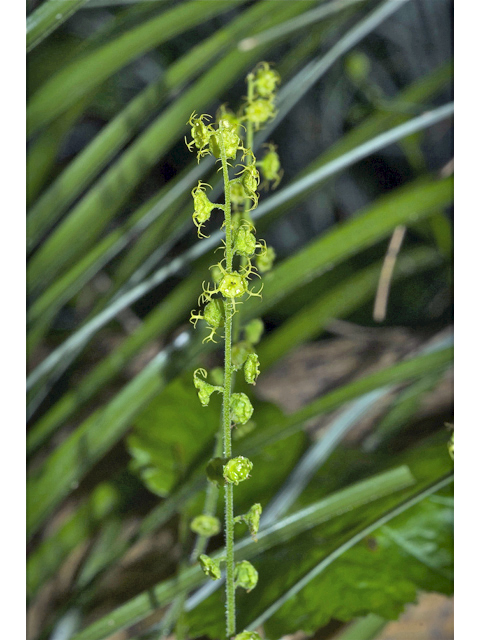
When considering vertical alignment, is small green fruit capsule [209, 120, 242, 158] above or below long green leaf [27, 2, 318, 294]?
below

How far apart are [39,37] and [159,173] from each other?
0.51 ft

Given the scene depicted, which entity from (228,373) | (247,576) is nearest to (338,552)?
(247,576)

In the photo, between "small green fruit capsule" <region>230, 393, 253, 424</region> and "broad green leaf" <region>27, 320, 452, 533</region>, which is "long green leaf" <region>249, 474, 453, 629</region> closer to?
"broad green leaf" <region>27, 320, 452, 533</region>

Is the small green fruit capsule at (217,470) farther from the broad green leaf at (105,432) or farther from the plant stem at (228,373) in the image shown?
the broad green leaf at (105,432)

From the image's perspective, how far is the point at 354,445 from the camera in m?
0.59

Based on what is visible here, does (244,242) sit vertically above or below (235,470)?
above

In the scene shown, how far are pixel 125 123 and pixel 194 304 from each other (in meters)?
0.19

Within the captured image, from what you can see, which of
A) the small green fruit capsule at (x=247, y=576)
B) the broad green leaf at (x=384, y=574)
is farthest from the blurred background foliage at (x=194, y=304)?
the small green fruit capsule at (x=247, y=576)

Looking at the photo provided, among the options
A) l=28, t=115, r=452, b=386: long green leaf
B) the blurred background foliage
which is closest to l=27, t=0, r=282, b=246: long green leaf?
the blurred background foliage

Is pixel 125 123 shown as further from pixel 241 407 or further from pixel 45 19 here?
pixel 241 407

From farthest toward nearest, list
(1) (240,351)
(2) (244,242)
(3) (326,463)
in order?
(3) (326,463) < (1) (240,351) < (2) (244,242)

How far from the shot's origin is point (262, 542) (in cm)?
45

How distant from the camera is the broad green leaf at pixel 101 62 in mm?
488

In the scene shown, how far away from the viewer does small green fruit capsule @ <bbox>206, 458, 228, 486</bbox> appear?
33cm
